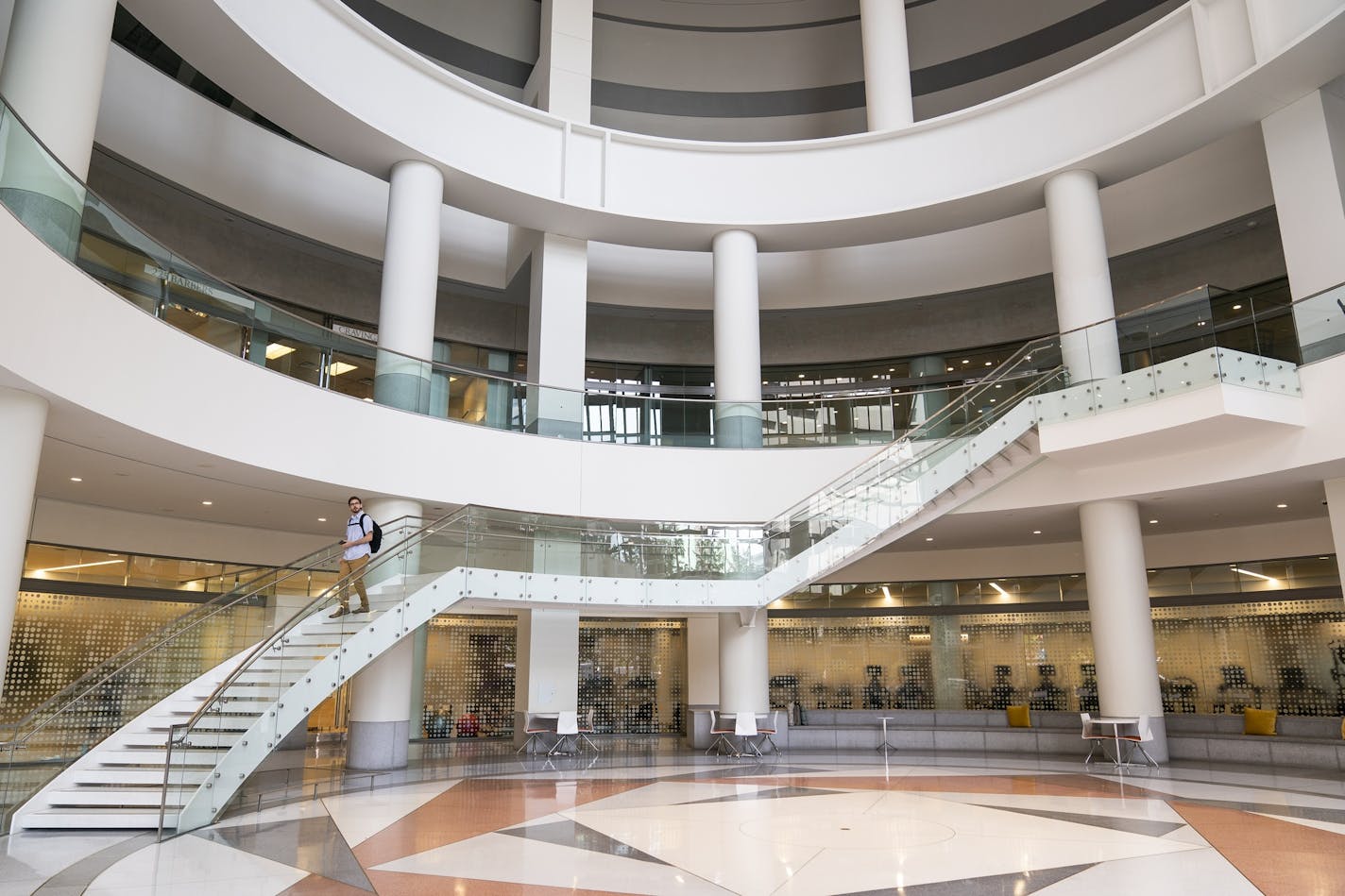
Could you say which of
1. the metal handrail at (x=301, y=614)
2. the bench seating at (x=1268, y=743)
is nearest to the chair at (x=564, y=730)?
the metal handrail at (x=301, y=614)

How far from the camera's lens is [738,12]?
2217cm

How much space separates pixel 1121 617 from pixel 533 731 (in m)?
9.32

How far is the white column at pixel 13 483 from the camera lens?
8.35 metres

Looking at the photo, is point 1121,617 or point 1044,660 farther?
point 1044,660

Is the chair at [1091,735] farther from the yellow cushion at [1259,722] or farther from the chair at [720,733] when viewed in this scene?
the chair at [720,733]

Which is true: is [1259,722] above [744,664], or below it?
below

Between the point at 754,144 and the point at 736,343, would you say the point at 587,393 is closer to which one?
the point at 736,343

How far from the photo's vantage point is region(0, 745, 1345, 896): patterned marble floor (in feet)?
20.0

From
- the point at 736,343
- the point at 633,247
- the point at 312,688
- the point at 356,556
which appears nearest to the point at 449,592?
the point at 356,556

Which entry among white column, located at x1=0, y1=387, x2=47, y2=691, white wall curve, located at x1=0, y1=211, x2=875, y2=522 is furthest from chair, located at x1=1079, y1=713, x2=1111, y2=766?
white column, located at x1=0, y1=387, x2=47, y2=691

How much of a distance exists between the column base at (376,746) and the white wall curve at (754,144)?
9230 mm

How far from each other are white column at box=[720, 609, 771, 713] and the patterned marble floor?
3.86m

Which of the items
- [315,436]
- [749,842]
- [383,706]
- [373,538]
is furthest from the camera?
[383,706]

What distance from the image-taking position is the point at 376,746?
13.7 m
